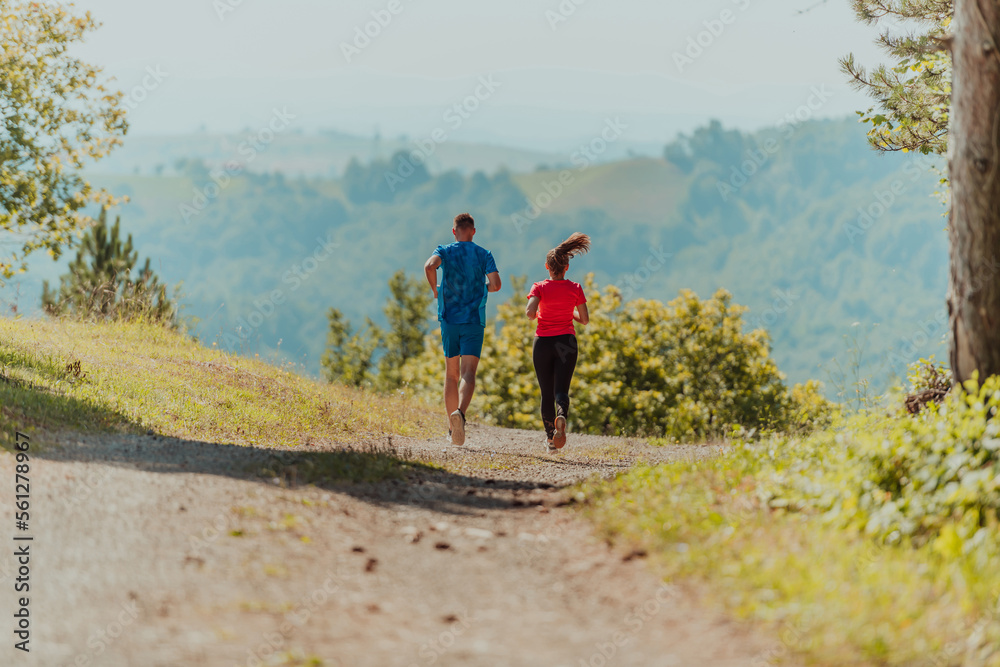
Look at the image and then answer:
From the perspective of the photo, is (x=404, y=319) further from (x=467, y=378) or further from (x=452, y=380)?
(x=467, y=378)

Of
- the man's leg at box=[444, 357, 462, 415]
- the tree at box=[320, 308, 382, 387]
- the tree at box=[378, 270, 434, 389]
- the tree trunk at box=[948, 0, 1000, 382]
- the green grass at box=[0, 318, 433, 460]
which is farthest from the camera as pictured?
the tree at box=[378, 270, 434, 389]

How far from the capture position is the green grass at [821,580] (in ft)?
10.8

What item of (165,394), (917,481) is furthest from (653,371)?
(917,481)

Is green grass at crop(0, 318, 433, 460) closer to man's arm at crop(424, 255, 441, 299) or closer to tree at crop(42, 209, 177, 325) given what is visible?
tree at crop(42, 209, 177, 325)

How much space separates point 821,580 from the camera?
3.65m

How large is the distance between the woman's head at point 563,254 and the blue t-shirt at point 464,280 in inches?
27.2

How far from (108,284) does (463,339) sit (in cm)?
1005

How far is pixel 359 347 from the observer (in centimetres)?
6250

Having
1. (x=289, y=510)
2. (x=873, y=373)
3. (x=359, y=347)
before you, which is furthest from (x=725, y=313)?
(x=359, y=347)

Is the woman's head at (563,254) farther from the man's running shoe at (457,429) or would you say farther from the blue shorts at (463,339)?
the man's running shoe at (457,429)

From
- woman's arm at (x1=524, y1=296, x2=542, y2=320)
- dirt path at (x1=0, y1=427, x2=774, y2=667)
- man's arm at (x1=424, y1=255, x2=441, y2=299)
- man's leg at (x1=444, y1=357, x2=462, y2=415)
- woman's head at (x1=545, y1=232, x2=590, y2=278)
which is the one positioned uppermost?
woman's head at (x1=545, y1=232, x2=590, y2=278)

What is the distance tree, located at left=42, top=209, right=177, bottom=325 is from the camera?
1505cm

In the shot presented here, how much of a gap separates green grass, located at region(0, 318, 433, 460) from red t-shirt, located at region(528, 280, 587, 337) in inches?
106

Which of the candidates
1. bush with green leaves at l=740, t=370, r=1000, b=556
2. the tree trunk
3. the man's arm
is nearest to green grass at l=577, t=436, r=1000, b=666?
bush with green leaves at l=740, t=370, r=1000, b=556
